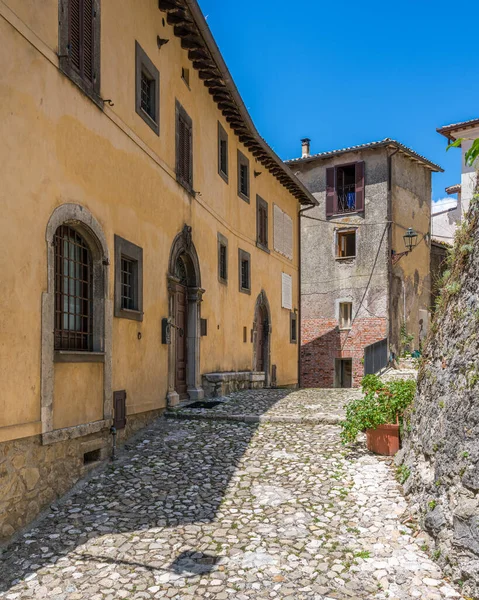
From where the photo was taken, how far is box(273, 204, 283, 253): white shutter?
59.0ft

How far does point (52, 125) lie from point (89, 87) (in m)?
1.16

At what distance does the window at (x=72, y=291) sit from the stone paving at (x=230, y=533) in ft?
5.63

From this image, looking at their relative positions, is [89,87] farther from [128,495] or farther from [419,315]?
[419,315]

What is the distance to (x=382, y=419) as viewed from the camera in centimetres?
737

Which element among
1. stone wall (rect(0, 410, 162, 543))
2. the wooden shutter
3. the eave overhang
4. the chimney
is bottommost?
stone wall (rect(0, 410, 162, 543))

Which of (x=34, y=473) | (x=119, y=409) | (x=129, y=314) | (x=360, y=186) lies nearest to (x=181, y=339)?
(x=129, y=314)

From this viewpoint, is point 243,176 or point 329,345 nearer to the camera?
point 243,176

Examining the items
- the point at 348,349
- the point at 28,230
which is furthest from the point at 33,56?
the point at 348,349

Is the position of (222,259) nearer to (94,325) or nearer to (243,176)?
(243,176)

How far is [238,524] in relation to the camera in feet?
18.4

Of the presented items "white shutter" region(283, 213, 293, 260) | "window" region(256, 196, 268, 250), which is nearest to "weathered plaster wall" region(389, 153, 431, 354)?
"white shutter" region(283, 213, 293, 260)

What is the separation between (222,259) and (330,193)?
36.0ft

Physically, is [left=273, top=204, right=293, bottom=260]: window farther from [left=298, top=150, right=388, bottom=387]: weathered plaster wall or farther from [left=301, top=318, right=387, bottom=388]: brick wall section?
[left=301, top=318, right=387, bottom=388]: brick wall section

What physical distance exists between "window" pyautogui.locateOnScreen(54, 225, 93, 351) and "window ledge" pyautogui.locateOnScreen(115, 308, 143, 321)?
0.58m
